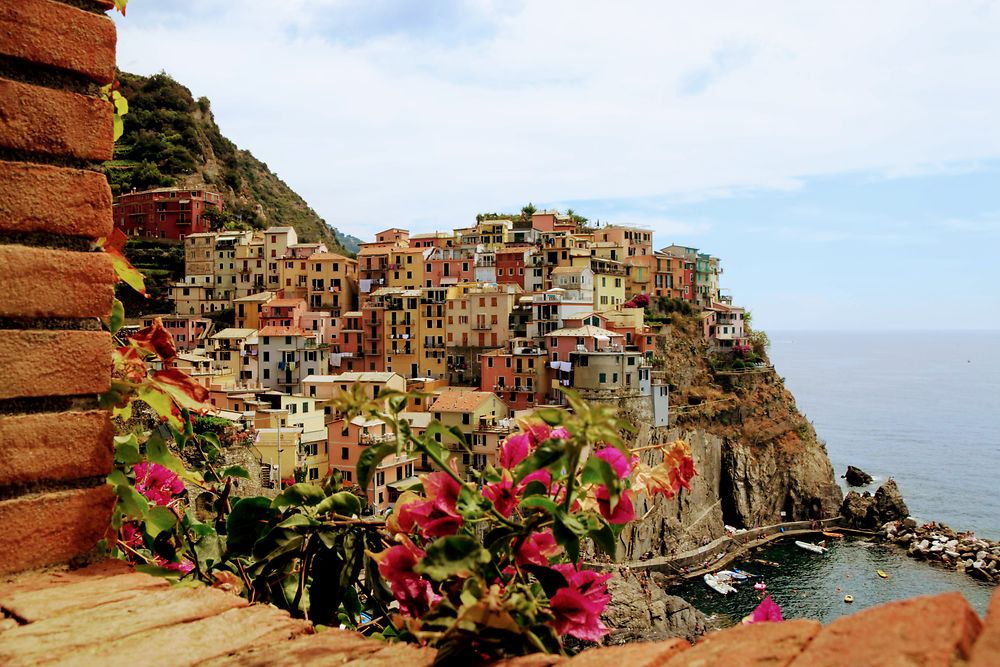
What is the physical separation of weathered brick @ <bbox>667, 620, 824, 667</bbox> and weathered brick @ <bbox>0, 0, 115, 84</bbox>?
1.75 m

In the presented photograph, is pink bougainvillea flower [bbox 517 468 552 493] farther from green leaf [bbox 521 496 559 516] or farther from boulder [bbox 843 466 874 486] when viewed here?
boulder [bbox 843 466 874 486]

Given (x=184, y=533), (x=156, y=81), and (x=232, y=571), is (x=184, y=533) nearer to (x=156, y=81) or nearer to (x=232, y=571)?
(x=232, y=571)

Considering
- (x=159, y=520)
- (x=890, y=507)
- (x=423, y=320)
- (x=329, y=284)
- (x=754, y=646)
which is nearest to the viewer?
(x=754, y=646)

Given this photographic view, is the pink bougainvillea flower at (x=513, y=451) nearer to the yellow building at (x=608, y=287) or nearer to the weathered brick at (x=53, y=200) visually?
the weathered brick at (x=53, y=200)

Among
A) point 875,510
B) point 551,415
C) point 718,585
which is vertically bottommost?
point 718,585

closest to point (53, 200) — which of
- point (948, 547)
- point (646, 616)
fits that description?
point (646, 616)

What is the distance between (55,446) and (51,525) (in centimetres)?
16

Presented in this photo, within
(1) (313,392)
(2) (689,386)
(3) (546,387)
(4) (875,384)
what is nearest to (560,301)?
(3) (546,387)

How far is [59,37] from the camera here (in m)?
1.84

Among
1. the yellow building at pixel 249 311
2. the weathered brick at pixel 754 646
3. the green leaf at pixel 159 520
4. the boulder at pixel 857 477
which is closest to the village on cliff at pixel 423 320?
the yellow building at pixel 249 311

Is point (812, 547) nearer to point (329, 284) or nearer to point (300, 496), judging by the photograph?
point (329, 284)

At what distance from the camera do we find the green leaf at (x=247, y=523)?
1.85m

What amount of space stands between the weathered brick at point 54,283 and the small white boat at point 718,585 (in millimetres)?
30505

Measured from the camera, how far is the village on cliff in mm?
30172
